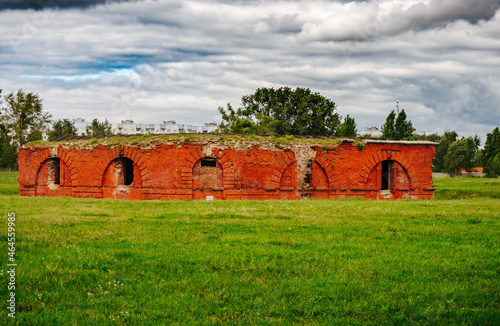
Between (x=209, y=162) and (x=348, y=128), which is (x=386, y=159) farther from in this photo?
(x=348, y=128)

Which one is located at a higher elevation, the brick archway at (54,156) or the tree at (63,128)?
the tree at (63,128)

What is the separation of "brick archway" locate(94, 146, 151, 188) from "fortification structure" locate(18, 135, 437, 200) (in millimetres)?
56

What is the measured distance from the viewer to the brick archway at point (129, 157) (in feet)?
82.7

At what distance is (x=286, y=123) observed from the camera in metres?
60.7

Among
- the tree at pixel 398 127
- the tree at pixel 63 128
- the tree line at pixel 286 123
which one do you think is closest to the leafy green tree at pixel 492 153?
the tree line at pixel 286 123

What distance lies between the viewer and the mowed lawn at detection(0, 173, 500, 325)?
219 inches

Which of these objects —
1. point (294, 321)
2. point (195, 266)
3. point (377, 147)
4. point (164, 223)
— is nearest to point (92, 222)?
point (164, 223)

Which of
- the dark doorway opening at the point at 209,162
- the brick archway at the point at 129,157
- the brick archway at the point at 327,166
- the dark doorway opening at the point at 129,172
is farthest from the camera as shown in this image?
the dark doorway opening at the point at 129,172

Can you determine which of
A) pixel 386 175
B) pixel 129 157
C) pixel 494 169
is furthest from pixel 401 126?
pixel 129 157

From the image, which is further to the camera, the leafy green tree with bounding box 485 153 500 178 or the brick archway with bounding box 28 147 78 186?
the leafy green tree with bounding box 485 153 500 178

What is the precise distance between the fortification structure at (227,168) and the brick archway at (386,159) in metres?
0.06

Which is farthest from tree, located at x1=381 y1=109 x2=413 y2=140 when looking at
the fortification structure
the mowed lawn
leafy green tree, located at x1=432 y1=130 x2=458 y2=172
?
the mowed lawn

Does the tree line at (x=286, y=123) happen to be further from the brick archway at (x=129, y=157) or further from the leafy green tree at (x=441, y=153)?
the brick archway at (x=129, y=157)

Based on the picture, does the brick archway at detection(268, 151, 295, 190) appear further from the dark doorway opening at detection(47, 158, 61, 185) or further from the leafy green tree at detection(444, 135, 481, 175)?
the leafy green tree at detection(444, 135, 481, 175)
